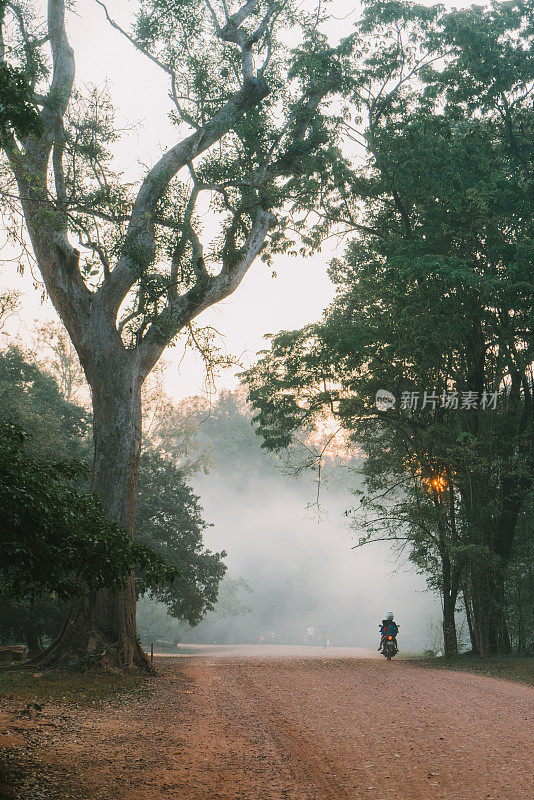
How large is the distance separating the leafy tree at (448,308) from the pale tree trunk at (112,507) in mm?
5481

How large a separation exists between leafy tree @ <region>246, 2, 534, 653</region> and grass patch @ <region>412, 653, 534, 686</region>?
66 centimetres

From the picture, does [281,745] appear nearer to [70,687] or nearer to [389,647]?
[70,687]

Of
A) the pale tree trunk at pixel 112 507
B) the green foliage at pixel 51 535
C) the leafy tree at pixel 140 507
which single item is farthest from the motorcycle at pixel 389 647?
the green foliage at pixel 51 535

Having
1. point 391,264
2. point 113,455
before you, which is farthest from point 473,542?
point 113,455

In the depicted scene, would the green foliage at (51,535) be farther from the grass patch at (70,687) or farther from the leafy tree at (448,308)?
the leafy tree at (448,308)

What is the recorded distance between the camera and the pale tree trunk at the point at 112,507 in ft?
34.2

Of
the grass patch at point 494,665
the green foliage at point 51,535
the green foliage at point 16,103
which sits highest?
the green foliage at point 16,103

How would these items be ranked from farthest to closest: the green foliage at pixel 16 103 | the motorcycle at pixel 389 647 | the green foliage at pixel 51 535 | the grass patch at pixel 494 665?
the motorcycle at pixel 389 647
the grass patch at pixel 494 665
the green foliage at pixel 16 103
the green foliage at pixel 51 535

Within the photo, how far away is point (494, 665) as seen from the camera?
1352cm

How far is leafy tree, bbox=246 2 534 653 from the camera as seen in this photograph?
46.9ft

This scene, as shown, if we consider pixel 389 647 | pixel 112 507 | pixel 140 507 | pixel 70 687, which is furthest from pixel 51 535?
pixel 140 507

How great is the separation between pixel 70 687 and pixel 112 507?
3.22 meters

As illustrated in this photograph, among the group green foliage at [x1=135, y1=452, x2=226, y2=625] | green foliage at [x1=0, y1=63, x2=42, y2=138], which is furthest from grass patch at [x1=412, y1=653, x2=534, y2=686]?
green foliage at [x1=0, y1=63, x2=42, y2=138]

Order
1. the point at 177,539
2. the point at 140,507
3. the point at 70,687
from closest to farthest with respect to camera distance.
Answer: the point at 70,687
the point at 140,507
the point at 177,539
